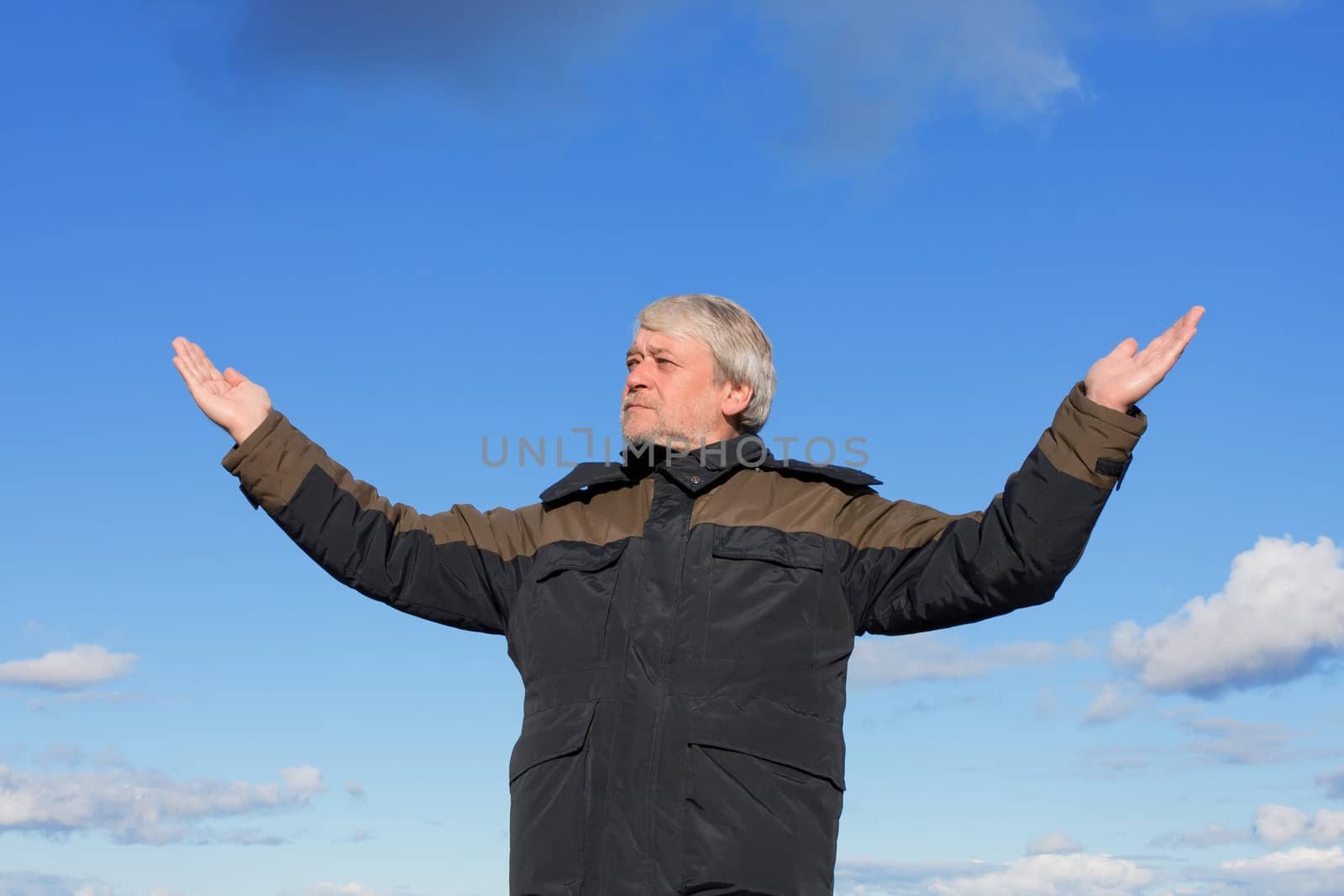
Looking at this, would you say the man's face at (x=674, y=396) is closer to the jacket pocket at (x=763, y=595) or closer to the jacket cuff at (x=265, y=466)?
the jacket pocket at (x=763, y=595)

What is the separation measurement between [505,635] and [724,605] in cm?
132

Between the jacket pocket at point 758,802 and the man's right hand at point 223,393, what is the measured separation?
8.39 ft

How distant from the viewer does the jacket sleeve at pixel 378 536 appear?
6.15m

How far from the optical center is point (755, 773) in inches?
202

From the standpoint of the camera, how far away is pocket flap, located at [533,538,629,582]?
18.9 ft

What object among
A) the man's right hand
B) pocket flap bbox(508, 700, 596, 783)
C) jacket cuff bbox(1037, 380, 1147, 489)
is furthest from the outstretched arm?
the man's right hand

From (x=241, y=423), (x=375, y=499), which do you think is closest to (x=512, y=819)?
(x=375, y=499)

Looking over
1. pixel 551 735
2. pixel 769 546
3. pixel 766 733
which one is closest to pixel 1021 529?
pixel 769 546

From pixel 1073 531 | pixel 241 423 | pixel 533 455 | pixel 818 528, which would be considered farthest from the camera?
pixel 533 455

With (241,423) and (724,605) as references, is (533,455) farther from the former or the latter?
(724,605)

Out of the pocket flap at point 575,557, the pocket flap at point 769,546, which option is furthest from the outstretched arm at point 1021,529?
the pocket flap at point 575,557

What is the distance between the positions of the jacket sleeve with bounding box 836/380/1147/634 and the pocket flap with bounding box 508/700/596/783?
4.25 ft

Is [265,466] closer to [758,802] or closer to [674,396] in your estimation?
[674,396]

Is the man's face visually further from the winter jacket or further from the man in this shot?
the winter jacket
